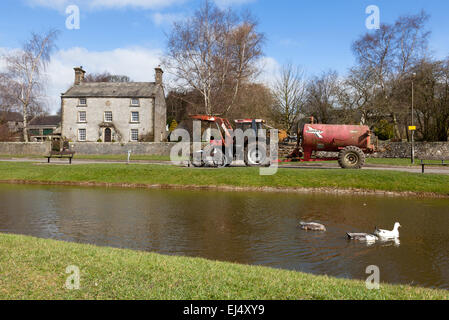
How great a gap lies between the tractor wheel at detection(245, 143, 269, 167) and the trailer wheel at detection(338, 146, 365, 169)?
4990mm

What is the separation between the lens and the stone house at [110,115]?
2179 inches

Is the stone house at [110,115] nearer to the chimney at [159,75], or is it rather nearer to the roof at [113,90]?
the roof at [113,90]

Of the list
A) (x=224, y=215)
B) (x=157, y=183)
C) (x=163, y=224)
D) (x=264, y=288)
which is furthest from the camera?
(x=157, y=183)

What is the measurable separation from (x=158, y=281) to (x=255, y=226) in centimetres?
629

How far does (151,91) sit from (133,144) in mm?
12818

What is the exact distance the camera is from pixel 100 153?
153 ft

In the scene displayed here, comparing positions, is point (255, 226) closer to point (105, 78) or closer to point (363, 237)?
point (363, 237)

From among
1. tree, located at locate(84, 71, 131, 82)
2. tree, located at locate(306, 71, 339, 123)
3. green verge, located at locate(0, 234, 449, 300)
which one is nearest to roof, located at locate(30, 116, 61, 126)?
A: tree, located at locate(84, 71, 131, 82)

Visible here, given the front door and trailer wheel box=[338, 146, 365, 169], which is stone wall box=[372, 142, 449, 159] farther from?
the front door

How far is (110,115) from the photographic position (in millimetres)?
56031

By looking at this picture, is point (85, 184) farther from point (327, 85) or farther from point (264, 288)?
point (327, 85)

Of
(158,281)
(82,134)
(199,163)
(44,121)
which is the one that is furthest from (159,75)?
(158,281)

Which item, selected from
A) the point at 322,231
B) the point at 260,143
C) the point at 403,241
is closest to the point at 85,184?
the point at 260,143

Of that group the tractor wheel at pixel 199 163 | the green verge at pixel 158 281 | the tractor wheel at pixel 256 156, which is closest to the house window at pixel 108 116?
the tractor wheel at pixel 199 163
